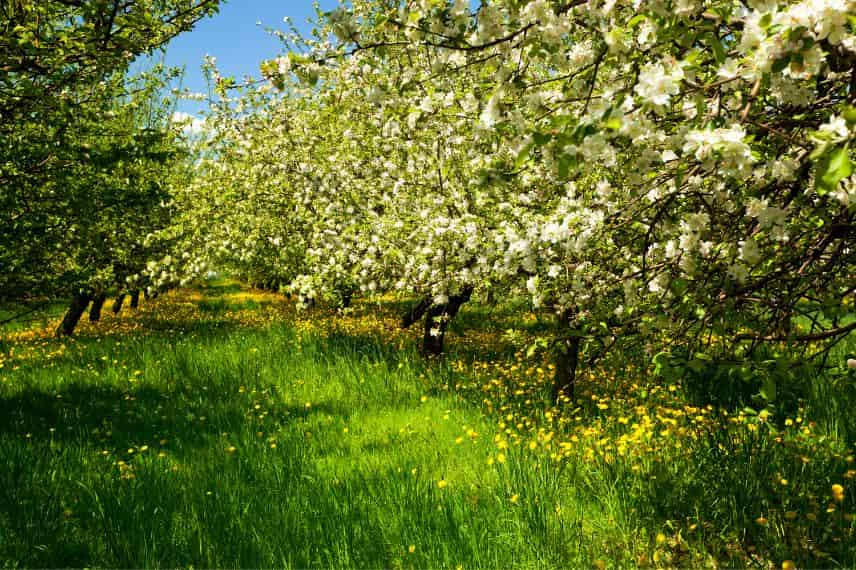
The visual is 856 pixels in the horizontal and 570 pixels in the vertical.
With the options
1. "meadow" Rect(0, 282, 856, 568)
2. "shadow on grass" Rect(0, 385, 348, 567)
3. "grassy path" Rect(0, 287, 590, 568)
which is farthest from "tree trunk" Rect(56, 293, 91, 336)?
"shadow on grass" Rect(0, 385, 348, 567)

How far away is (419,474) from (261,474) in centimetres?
150

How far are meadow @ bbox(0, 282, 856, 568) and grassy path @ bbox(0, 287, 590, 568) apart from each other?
0.02 meters

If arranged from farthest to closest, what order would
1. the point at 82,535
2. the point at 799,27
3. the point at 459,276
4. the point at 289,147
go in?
the point at 289,147, the point at 459,276, the point at 82,535, the point at 799,27

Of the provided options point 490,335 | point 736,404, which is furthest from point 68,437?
point 490,335

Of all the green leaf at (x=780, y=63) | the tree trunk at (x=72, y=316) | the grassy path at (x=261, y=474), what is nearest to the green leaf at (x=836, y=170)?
the green leaf at (x=780, y=63)

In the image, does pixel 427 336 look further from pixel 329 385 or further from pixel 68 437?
pixel 68 437

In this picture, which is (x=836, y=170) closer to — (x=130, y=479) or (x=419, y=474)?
(x=419, y=474)

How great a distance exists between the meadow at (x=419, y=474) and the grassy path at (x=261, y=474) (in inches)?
0.8

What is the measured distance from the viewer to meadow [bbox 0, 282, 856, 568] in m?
3.50

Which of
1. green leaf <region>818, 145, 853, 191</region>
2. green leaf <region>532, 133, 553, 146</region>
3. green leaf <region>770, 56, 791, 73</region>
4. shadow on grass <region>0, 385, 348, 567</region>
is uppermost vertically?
green leaf <region>770, 56, 791, 73</region>

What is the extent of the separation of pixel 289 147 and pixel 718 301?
26.8ft

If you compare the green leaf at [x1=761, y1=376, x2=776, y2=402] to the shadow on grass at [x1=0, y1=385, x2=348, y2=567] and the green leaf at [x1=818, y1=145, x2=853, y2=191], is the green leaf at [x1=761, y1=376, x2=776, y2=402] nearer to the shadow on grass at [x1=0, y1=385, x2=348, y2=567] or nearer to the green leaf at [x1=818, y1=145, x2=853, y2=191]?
the green leaf at [x1=818, y1=145, x2=853, y2=191]

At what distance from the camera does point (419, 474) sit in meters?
4.57

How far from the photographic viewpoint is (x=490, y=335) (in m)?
12.6
